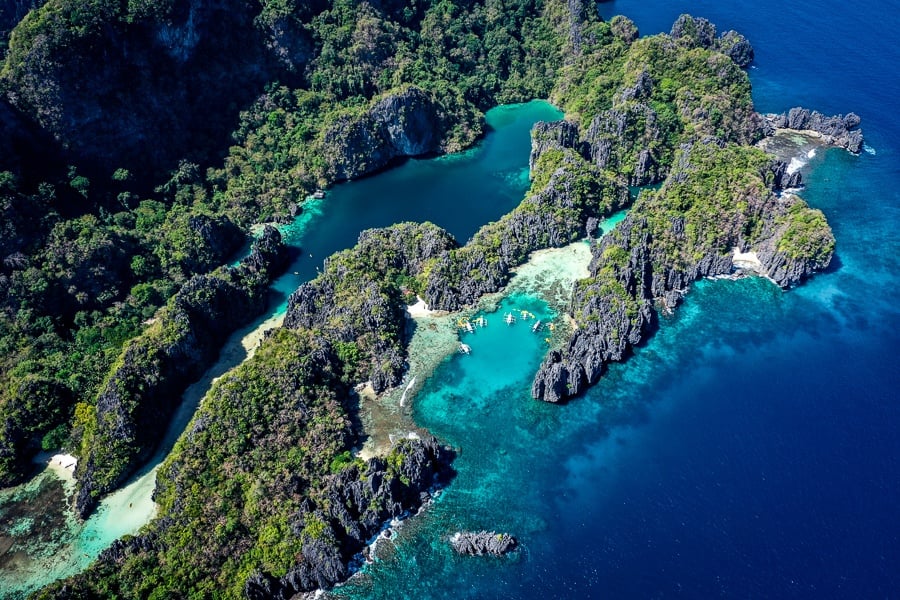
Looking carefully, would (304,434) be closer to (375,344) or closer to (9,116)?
(375,344)

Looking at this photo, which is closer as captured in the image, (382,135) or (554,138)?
(554,138)

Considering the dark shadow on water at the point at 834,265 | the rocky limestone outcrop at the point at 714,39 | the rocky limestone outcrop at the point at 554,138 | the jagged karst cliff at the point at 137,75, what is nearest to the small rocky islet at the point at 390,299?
the rocky limestone outcrop at the point at 554,138

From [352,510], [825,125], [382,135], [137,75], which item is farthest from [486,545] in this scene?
[825,125]

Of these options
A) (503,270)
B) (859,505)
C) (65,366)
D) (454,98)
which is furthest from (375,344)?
(454,98)

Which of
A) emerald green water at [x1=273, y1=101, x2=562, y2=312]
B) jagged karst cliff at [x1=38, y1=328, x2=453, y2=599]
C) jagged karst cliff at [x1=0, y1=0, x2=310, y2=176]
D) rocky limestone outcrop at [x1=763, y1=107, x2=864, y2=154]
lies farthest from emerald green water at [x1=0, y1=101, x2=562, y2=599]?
Answer: rocky limestone outcrop at [x1=763, y1=107, x2=864, y2=154]

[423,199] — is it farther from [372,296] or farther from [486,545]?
[486,545]

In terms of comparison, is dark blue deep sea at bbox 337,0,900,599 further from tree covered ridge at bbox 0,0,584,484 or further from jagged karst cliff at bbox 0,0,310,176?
jagged karst cliff at bbox 0,0,310,176

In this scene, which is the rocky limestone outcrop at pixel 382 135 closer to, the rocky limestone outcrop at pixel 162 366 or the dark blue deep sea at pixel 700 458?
the rocky limestone outcrop at pixel 162 366
